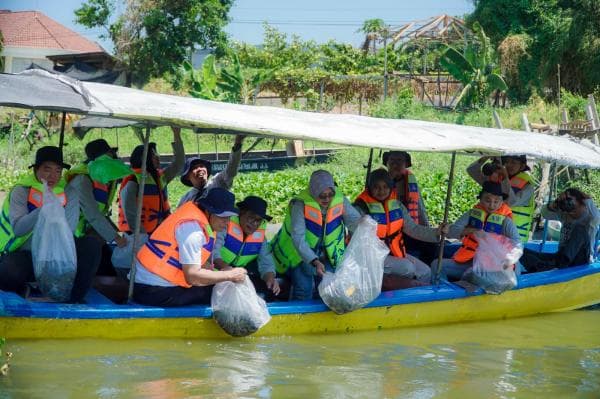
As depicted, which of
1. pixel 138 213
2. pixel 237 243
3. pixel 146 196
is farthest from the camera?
pixel 146 196

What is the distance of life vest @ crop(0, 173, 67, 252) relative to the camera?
6102 mm

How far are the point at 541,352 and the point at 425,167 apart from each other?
9717 mm

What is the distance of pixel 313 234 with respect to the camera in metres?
6.93

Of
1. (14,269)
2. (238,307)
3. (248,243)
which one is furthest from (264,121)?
(14,269)

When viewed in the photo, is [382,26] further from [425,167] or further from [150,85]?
[425,167]

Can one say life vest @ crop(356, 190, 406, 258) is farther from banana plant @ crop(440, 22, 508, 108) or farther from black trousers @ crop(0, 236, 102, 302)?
banana plant @ crop(440, 22, 508, 108)

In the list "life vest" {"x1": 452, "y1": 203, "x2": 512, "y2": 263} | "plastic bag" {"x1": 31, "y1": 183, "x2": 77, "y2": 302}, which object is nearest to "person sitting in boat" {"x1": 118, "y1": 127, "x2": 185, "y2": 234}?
"plastic bag" {"x1": 31, "y1": 183, "x2": 77, "y2": 302}

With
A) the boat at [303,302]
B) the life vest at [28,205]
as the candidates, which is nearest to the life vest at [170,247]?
the boat at [303,302]

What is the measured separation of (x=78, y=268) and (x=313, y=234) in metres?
1.87

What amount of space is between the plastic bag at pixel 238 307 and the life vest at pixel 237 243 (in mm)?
392

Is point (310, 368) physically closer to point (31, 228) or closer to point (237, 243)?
point (237, 243)

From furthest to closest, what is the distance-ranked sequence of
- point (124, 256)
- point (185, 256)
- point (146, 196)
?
point (146, 196) → point (124, 256) → point (185, 256)

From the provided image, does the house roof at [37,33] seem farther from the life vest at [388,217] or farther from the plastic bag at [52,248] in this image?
the plastic bag at [52,248]

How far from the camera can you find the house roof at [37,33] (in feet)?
129
